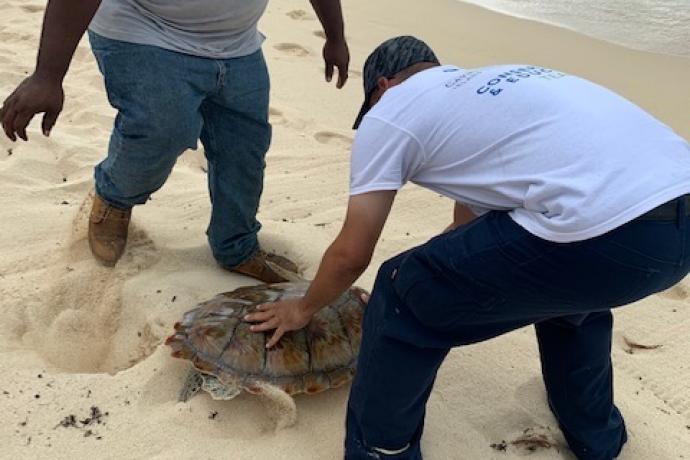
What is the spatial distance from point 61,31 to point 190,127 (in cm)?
52

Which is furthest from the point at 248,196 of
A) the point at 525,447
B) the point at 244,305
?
the point at 525,447

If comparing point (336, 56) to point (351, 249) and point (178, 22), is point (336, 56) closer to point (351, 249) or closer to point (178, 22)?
point (178, 22)

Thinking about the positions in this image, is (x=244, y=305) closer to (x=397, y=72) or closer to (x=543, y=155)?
(x=397, y=72)

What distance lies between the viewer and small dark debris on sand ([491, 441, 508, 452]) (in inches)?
87.0

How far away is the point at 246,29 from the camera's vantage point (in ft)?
8.23

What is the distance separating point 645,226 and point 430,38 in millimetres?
4509

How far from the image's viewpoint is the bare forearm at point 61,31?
2.04 m

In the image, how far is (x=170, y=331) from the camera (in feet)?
8.34

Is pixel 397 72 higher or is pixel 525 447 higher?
pixel 397 72

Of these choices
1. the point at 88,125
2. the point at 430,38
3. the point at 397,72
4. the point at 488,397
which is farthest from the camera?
the point at 430,38

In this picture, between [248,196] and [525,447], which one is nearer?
[525,447]

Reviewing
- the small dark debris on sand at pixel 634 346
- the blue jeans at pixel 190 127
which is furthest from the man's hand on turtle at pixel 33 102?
the small dark debris on sand at pixel 634 346

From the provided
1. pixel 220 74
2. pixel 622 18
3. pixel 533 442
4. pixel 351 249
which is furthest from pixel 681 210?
pixel 622 18

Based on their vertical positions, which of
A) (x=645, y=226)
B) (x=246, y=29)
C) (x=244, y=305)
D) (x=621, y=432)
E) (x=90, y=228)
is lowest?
(x=90, y=228)
